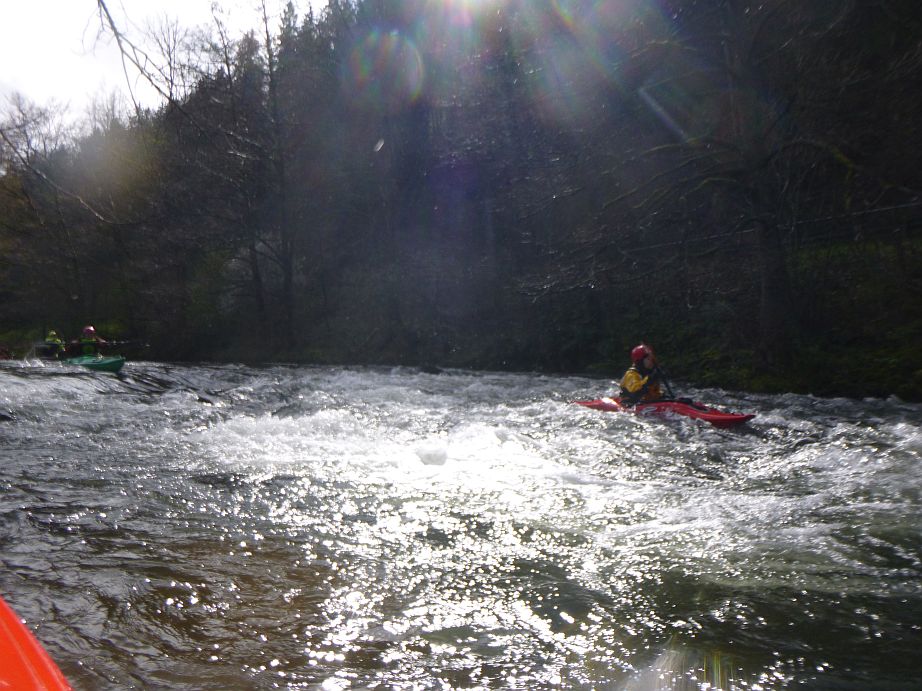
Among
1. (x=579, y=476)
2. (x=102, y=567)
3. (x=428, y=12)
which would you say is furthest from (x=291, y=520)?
(x=428, y=12)

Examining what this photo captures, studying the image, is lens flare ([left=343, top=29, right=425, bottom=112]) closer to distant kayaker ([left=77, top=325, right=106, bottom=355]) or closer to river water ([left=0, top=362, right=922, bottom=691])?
distant kayaker ([left=77, top=325, right=106, bottom=355])

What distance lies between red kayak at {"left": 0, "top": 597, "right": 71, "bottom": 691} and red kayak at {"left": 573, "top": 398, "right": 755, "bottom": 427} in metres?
8.51

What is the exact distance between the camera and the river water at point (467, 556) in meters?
3.34

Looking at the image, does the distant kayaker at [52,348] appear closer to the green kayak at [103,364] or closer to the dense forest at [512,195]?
the dense forest at [512,195]

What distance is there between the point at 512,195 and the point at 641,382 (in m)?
11.8

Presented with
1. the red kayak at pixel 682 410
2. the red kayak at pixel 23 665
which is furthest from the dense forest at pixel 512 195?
the red kayak at pixel 682 410

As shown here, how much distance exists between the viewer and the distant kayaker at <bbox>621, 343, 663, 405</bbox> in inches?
415

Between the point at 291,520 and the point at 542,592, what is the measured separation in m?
2.17

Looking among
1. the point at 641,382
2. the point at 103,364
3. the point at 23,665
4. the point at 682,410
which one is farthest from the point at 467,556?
the point at 103,364

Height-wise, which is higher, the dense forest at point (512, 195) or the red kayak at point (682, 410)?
the dense forest at point (512, 195)

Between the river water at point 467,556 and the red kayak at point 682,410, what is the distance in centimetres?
24

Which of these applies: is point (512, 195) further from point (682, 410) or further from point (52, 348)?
point (52, 348)

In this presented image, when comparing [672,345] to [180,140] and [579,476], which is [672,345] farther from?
[180,140]

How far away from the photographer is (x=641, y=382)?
415 inches
